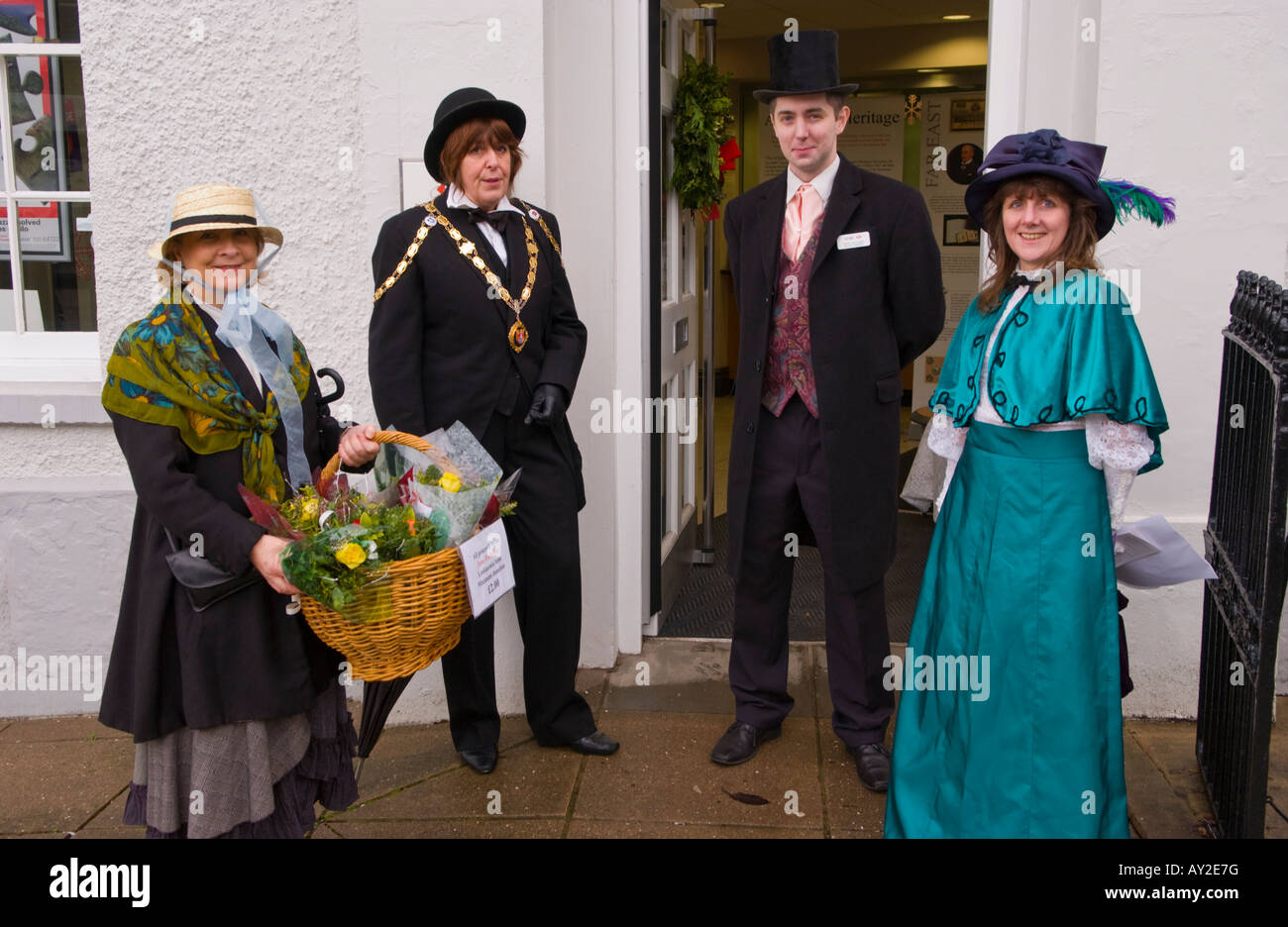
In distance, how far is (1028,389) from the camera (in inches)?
117

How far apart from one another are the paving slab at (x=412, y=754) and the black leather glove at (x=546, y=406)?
3.99 feet

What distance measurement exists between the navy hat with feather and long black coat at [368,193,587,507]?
139 centimetres

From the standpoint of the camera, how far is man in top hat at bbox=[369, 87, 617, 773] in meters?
3.57

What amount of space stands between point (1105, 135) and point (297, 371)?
2763 millimetres

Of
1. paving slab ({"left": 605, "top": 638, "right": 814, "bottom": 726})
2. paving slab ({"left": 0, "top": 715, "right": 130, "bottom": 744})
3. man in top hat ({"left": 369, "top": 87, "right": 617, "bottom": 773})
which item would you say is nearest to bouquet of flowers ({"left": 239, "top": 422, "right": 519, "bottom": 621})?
man in top hat ({"left": 369, "top": 87, "right": 617, "bottom": 773})

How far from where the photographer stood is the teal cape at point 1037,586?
294 centimetres

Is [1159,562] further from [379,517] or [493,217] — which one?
[493,217]

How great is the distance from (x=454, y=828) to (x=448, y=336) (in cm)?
151

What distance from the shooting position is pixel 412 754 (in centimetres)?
413

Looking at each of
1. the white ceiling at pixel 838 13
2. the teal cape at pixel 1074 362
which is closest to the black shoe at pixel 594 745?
the teal cape at pixel 1074 362

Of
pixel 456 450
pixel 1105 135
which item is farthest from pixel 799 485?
pixel 1105 135

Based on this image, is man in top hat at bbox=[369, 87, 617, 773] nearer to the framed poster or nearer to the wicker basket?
the wicker basket

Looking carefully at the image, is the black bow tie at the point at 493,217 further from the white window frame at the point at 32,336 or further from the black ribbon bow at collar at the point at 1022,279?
the white window frame at the point at 32,336

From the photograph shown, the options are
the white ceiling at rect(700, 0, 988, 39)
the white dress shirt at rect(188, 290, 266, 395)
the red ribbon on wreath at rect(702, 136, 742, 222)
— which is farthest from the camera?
the white ceiling at rect(700, 0, 988, 39)
